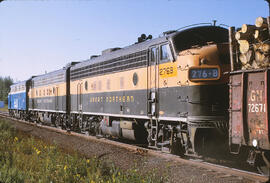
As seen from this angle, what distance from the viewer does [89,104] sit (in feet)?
52.2

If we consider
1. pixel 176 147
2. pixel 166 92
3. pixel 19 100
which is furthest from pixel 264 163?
pixel 19 100

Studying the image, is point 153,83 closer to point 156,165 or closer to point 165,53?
point 165,53

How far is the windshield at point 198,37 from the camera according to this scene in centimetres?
960

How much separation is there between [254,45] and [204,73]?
69.8 inches

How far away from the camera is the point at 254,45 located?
6.96m

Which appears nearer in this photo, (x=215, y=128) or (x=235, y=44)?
(x=235, y=44)

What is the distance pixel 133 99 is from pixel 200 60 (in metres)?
3.88

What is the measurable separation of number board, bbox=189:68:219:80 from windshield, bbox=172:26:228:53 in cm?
127

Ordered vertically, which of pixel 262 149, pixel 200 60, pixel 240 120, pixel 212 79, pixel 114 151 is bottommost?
pixel 114 151

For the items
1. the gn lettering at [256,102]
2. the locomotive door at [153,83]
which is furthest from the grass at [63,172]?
the locomotive door at [153,83]

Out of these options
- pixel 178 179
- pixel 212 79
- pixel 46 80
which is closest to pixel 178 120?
pixel 212 79

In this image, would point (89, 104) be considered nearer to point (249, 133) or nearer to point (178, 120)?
point (178, 120)

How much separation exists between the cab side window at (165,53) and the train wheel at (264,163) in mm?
4118

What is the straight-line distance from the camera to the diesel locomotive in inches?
334
